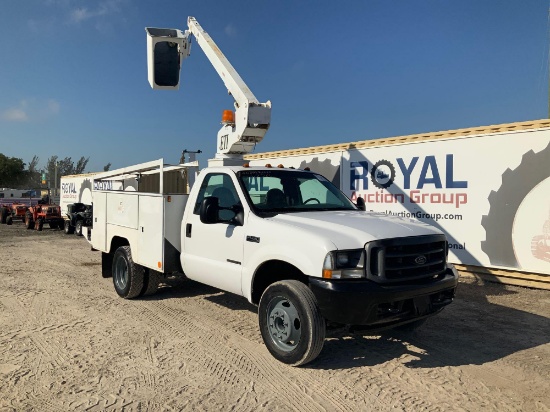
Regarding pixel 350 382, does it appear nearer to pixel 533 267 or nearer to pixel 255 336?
pixel 255 336

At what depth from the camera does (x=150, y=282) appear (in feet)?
22.1

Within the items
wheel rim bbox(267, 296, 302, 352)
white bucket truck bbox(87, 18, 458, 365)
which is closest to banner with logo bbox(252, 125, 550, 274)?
white bucket truck bbox(87, 18, 458, 365)

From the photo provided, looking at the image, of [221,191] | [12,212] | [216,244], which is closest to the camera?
[216,244]

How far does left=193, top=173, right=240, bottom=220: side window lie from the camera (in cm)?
518

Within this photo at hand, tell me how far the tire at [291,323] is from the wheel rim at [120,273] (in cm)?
330

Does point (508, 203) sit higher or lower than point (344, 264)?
higher

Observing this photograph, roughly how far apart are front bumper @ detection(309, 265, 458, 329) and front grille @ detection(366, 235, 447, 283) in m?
0.09

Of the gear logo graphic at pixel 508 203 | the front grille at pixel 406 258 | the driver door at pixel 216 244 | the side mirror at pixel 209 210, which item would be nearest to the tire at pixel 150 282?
the driver door at pixel 216 244

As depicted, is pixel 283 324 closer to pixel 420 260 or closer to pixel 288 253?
→ pixel 288 253

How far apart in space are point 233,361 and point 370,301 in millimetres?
1534

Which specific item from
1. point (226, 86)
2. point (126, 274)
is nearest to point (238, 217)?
point (126, 274)

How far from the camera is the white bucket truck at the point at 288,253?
3.89 m

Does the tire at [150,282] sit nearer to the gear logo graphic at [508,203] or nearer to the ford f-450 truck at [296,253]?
the ford f-450 truck at [296,253]

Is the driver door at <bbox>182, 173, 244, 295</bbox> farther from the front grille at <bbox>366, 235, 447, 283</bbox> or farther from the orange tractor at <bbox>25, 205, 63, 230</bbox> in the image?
the orange tractor at <bbox>25, 205, 63, 230</bbox>
